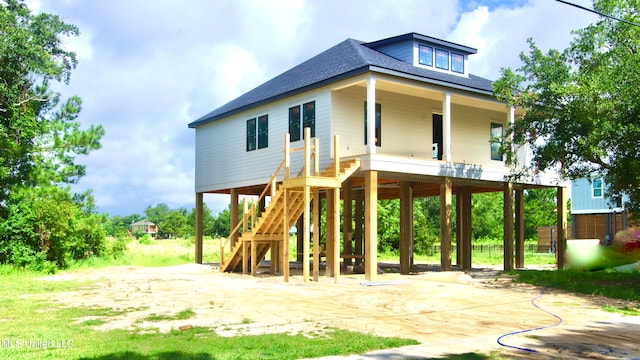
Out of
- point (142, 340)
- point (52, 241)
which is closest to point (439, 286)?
point (142, 340)

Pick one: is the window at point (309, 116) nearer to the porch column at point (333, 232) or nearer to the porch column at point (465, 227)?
the porch column at point (333, 232)

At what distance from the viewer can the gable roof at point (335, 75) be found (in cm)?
2164

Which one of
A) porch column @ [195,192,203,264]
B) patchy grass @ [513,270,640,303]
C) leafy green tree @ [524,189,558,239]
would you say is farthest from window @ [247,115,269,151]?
leafy green tree @ [524,189,558,239]

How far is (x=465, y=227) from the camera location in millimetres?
28312

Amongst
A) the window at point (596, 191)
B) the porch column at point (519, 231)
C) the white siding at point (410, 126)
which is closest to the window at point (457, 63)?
the white siding at point (410, 126)

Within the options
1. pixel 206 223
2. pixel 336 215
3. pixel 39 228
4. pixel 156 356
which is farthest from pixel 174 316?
pixel 206 223

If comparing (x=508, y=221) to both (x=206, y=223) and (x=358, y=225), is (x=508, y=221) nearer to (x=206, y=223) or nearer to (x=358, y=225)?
(x=358, y=225)

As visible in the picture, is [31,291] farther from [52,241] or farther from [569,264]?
[569,264]

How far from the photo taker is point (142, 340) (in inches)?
386

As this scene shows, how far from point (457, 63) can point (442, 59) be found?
84 cm

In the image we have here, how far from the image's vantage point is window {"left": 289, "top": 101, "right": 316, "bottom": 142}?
76.1ft

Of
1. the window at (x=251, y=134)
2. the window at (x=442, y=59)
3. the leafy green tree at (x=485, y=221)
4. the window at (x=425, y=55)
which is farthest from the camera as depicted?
the leafy green tree at (x=485, y=221)

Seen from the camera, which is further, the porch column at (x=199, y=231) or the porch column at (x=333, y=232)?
the porch column at (x=199, y=231)

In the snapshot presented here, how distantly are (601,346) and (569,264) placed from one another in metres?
17.3
